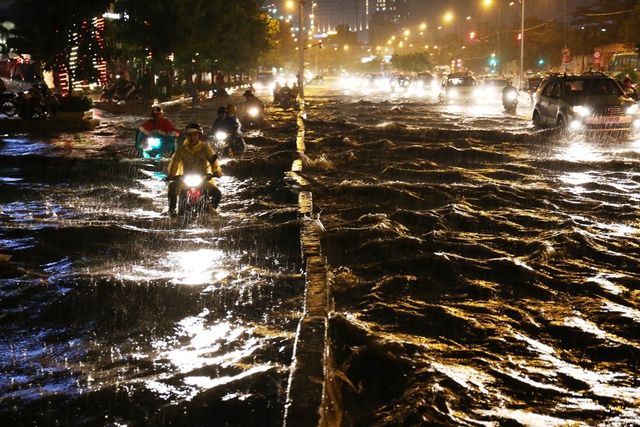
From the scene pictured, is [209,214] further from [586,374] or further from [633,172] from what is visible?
[633,172]

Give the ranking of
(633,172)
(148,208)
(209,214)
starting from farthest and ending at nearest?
(633,172), (148,208), (209,214)

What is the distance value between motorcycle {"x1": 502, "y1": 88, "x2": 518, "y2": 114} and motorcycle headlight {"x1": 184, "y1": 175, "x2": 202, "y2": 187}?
27.6 m

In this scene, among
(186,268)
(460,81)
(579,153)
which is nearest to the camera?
(186,268)

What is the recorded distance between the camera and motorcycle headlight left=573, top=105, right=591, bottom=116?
23031mm

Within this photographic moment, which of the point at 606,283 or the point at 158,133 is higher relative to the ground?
the point at 158,133

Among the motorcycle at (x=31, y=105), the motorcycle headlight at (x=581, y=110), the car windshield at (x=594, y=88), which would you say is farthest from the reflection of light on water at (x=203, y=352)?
the motorcycle at (x=31, y=105)

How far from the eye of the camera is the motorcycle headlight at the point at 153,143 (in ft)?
55.7

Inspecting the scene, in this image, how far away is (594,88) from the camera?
79.3 feet

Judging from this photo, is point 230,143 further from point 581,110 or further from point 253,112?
point 581,110

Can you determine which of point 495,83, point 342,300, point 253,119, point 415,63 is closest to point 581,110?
point 253,119

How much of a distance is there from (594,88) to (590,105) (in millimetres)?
1371

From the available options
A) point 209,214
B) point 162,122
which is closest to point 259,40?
point 162,122

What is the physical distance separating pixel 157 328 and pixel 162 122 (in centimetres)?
1024

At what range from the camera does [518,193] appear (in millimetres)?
14367
